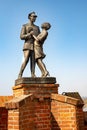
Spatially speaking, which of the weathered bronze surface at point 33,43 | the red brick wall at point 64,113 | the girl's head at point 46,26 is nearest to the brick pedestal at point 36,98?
the red brick wall at point 64,113

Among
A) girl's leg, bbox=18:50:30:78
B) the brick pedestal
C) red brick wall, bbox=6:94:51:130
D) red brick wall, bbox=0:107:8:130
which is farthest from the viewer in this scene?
girl's leg, bbox=18:50:30:78

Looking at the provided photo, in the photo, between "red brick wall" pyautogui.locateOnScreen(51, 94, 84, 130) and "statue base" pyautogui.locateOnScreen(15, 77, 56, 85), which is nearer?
"red brick wall" pyautogui.locateOnScreen(51, 94, 84, 130)

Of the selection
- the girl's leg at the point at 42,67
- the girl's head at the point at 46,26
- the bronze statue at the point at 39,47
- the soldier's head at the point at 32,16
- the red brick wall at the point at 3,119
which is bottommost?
the red brick wall at the point at 3,119

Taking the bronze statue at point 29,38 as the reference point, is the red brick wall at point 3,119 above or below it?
below

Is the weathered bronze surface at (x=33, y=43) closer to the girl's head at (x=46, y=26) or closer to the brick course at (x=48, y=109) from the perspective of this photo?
the girl's head at (x=46, y=26)

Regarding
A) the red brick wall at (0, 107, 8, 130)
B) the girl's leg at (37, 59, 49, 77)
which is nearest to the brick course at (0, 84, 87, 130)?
the red brick wall at (0, 107, 8, 130)

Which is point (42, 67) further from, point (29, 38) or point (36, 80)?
point (29, 38)

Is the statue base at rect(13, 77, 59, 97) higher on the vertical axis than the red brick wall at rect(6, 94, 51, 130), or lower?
higher

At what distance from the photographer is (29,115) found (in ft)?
23.7

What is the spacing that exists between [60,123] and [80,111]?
0.71 meters

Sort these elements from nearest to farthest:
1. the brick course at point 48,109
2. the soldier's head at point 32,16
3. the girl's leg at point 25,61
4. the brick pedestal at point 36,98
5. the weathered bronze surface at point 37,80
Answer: the brick pedestal at point 36,98 < the brick course at point 48,109 < the weathered bronze surface at point 37,80 < the girl's leg at point 25,61 < the soldier's head at point 32,16

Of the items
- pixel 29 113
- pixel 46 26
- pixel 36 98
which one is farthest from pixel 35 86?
pixel 46 26

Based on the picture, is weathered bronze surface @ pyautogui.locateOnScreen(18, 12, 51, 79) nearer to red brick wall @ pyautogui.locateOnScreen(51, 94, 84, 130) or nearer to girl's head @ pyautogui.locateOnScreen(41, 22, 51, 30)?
girl's head @ pyautogui.locateOnScreen(41, 22, 51, 30)

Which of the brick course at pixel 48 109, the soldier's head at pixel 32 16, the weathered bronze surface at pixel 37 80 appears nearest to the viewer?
the brick course at pixel 48 109
